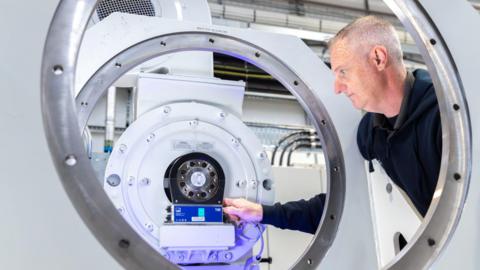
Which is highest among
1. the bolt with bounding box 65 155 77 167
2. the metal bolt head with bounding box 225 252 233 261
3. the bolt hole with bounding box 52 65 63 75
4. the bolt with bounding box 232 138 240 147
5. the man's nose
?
the man's nose

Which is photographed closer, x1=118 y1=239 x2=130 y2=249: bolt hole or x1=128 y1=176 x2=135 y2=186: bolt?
x1=118 y1=239 x2=130 y2=249: bolt hole

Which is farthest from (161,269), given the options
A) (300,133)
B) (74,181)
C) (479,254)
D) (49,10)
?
(300,133)

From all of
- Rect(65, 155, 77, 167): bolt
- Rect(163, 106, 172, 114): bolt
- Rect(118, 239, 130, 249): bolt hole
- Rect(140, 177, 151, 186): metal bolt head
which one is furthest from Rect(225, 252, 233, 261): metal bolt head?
Rect(65, 155, 77, 167): bolt

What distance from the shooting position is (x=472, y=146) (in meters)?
0.94

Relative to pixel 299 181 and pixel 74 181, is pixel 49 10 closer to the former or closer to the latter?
pixel 74 181

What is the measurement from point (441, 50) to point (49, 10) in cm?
82

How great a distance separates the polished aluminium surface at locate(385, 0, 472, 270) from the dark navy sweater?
0.81 feet

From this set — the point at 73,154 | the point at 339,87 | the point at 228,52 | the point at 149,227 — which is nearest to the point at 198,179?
the point at 149,227

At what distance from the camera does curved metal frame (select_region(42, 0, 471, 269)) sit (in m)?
0.62

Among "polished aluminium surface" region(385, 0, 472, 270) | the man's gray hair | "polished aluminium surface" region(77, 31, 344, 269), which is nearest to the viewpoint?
"polished aluminium surface" region(385, 0, 472, 270)

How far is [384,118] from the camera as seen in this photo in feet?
4.72

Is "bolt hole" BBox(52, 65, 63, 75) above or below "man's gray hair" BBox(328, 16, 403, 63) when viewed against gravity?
below

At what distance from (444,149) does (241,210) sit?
68 cm

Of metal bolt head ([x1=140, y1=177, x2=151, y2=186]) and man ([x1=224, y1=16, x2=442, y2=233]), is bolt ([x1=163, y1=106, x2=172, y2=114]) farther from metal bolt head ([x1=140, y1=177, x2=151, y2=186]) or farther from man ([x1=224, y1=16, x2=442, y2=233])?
man ([x1=224, y1=16, x2=442, y2=233])
